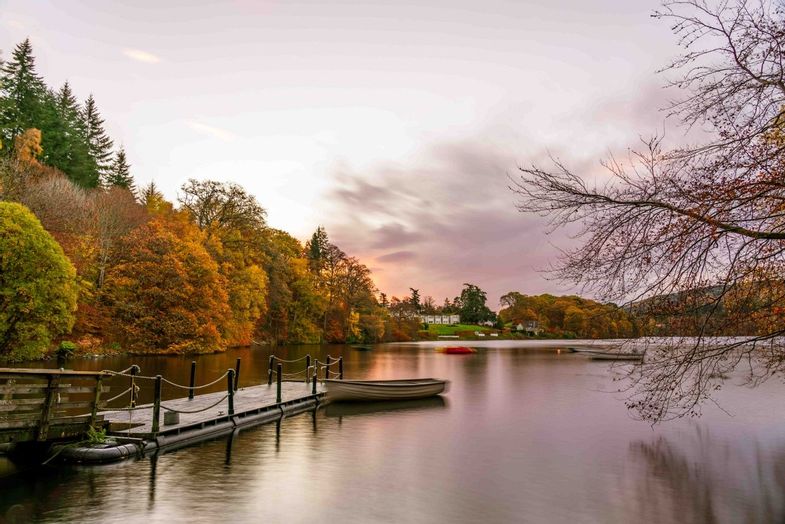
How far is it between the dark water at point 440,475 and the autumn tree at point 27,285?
14.2m

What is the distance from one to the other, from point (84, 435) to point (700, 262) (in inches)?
578

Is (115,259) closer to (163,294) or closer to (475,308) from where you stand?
(163,294)

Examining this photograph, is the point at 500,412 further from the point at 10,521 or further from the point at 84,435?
the point at 10,521

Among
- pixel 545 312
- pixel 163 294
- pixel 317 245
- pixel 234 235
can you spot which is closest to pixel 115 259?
pixel 163 294

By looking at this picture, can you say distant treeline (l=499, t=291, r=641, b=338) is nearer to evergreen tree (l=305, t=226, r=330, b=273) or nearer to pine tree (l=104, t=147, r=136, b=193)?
evergreen tree (l=305, t=226, r=330, b=273)

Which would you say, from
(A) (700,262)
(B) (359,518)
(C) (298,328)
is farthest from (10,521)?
(C) (298,328)

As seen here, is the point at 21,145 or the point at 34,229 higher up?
Answer: the point at 21,145

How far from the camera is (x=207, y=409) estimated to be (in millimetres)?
17500

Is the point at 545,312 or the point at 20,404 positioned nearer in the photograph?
the point at 20,404

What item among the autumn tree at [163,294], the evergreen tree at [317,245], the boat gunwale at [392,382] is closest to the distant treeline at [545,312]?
the evergreen tree at [317,245]

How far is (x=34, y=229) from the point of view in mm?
31328

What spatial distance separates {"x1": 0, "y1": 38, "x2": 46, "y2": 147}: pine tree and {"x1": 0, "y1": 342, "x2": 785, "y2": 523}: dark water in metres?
59.2

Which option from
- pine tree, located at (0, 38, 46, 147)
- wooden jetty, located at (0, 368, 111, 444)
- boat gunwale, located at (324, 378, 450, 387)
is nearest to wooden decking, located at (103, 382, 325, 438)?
boat gunwale, located at (324, 378, 450, 387)

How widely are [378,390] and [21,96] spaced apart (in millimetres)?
69346
